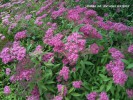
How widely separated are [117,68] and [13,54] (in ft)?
4.02

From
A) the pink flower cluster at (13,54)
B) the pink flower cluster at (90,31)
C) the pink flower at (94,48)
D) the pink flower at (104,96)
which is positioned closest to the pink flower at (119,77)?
the pink flower at (104,96)

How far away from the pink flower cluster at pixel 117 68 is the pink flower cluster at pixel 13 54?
98 centimetres

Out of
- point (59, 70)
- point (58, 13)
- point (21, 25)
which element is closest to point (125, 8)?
point (58, 13)

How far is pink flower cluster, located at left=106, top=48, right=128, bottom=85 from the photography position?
98.3 inches

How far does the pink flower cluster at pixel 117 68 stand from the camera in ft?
8.19

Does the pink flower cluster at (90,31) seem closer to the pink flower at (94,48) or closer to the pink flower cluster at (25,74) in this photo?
the pink flower at (94,48)

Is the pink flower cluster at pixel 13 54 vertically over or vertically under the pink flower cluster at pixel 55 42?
under

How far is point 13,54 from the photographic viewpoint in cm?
310

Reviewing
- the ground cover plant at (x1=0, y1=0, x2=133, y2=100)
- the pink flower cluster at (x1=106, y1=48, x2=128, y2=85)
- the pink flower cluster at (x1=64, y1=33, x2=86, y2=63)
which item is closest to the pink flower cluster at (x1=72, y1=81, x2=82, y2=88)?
the ground cover plant at (x1=0, y1=0, x2=133, y2=100)

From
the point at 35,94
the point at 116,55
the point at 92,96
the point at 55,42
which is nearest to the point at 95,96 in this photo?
the point at 92,96

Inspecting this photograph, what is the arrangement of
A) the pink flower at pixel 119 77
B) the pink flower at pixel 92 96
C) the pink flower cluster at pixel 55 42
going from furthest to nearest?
1. the pink flower cluster at pixel 55 42
2. the pink flower at pixel 92 96
3. the pink flower at pixel 119 77

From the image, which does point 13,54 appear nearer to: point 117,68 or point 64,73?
point 64,73

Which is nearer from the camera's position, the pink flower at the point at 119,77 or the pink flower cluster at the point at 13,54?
the pink flower at the point at 119,77

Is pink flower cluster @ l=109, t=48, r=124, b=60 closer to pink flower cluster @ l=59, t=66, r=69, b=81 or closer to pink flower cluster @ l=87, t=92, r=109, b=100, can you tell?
pink flower cluster @ l=87, t=92, r=109, b=100
